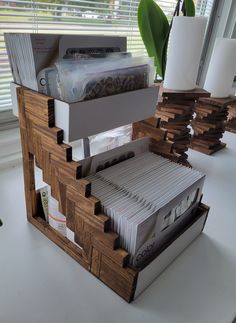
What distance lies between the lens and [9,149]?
0.75 metres

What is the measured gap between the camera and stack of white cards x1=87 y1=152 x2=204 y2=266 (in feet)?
1.34

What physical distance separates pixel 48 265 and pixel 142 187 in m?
0.21

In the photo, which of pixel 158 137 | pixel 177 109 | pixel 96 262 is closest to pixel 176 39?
pixel 177 109

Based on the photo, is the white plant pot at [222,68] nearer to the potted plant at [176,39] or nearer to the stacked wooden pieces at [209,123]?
the stacked wooden pieces at [209,123]

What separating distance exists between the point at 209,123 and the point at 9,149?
61 centimetres

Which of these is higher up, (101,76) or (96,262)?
(101,76)

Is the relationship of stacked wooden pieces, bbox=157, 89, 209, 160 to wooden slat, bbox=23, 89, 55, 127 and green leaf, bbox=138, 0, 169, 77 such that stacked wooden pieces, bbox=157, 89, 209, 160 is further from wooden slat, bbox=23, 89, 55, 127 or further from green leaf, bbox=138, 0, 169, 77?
wooden slat, bbox=23, 89, 55, 127

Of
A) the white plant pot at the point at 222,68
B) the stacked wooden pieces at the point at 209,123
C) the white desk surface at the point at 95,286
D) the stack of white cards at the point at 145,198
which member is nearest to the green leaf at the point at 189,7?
the white plant pot at the point at 222,68

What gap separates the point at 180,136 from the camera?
2.53 feet

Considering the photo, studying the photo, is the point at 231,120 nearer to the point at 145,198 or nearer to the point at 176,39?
the point at 176,39

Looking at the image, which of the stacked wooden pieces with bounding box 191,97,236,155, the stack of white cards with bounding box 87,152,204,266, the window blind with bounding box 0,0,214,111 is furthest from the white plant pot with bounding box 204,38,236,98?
the stack of white cards with bounding box 87,152,204,266

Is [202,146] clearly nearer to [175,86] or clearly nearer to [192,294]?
[175,86]

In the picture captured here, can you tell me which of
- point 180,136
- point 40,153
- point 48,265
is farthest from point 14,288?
point 180,136

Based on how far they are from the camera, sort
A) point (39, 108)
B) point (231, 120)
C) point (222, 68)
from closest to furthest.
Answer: point (39, 108)
point (222, 68)
point (231, 120)
